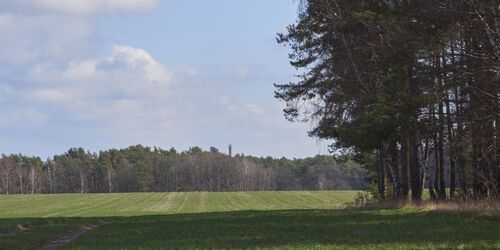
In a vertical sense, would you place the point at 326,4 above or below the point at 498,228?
above

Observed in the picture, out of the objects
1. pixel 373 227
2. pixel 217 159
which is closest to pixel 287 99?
pixel 373 227

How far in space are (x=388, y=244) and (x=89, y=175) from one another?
7480 inches

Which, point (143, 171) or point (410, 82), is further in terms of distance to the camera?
point (143, 171)

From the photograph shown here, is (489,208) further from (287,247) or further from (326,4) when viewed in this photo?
(326,4)

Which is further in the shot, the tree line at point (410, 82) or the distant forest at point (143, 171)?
the distant forest at point (143, 171)

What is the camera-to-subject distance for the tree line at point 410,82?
2497 centimetres

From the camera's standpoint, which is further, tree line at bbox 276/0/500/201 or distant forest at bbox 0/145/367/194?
distant forest at bbox 0/145/367/194

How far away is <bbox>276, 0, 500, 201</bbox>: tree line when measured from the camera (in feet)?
81.9

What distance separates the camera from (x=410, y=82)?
3203 centimetres

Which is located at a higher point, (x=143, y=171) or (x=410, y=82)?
(x=410, y=82)

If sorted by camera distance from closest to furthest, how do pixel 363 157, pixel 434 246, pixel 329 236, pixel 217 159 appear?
1. pixel 434 246
2. pixel 329 236
3. pixel 363 157
4. pixel 217 159

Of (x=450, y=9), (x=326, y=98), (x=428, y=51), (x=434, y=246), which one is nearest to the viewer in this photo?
(x=434, y=246)

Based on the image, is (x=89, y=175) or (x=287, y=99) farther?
(x=89, y=175)

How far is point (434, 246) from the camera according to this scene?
48.0 ft
